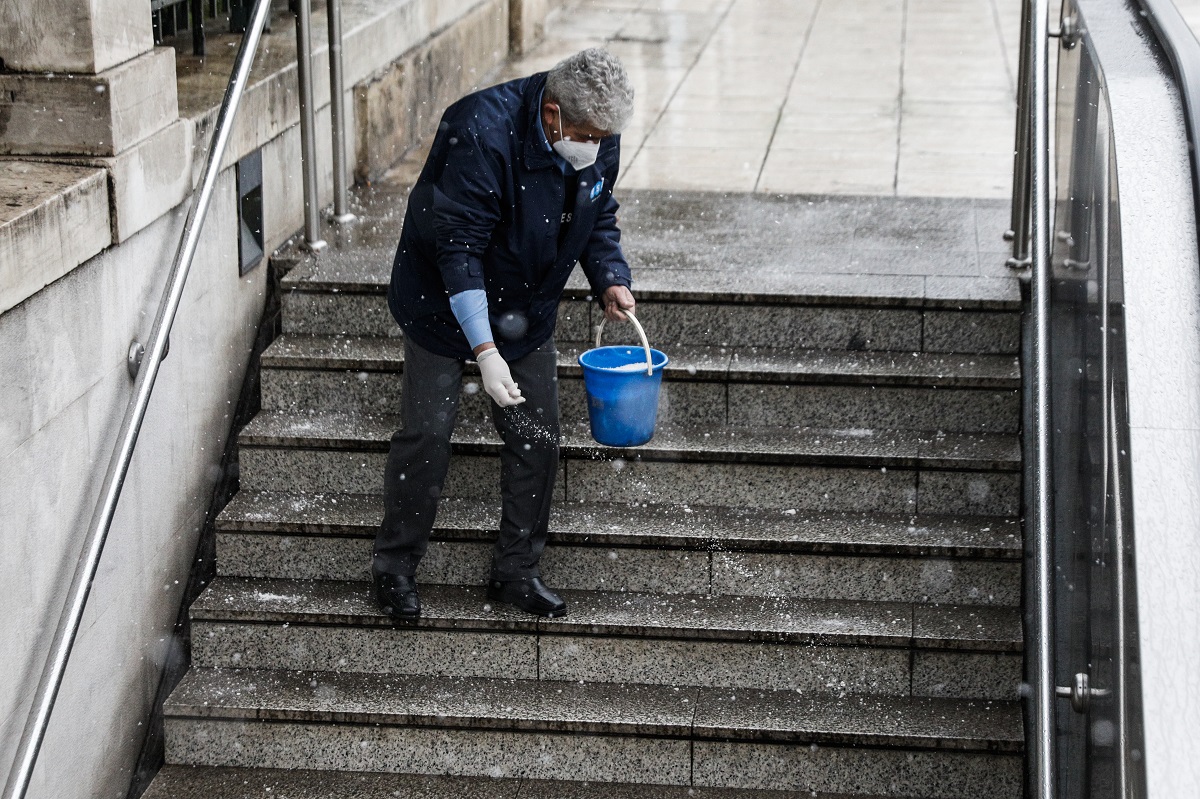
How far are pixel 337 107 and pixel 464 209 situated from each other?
2.02 meters

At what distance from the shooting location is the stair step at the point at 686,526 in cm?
441

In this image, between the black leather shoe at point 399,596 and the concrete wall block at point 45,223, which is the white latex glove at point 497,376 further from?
the concrete wall block at point 45,223

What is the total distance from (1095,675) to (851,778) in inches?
52.9

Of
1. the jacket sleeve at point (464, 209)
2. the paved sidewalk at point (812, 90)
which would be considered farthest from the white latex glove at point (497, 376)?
the paved sidewalk at point (812, 90)

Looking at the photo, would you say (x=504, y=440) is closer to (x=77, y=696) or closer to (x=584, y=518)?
(x=584, y=518)

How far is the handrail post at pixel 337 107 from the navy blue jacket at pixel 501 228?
5.26 feet

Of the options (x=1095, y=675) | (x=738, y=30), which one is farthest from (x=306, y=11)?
(x=738, y=30)

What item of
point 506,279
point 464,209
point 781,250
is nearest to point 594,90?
point 464,209

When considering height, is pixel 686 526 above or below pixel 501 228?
below

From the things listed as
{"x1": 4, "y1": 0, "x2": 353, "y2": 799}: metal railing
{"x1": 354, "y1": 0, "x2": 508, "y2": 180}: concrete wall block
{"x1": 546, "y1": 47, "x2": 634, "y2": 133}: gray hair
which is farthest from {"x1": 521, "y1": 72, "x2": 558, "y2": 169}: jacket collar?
{"x1": 354, "y1": 0, "x2": 508, "y2": 180}: concrete wall block

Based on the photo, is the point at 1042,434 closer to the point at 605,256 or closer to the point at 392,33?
the point at 605,256

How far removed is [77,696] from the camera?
393 cm

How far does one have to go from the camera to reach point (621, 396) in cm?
416

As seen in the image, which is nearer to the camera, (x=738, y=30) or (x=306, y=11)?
(x=306, y=11)
